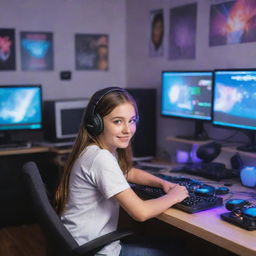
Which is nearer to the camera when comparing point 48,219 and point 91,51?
point 48,219

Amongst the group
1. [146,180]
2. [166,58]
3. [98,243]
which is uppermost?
[166,58]

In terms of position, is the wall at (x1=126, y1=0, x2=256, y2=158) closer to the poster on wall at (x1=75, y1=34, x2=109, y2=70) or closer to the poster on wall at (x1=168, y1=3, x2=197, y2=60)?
the poster on wall at (x1=168, y1=3, x2=197, y2=60)

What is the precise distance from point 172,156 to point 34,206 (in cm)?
193

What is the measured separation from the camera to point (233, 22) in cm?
264

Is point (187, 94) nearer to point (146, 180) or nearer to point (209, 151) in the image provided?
point (209, 151)

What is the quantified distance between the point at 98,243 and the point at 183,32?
200 centimetres

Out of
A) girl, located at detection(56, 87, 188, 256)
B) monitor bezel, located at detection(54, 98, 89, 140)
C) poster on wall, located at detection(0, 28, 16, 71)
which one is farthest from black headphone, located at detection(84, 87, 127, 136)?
poster on wall, located at detection(0, 28, 16, 71)

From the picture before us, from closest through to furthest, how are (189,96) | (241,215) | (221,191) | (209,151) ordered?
(241,215)
(221,191)
(209,151)
(189,96)

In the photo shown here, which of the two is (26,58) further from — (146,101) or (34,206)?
(34,206)

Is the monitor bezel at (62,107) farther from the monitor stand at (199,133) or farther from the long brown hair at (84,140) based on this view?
the long brown hair at (84,140)

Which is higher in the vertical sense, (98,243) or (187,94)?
(187,94)

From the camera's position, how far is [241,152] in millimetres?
2365

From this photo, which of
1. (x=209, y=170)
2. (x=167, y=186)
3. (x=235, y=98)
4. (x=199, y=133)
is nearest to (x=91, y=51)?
(x=199, y=133)

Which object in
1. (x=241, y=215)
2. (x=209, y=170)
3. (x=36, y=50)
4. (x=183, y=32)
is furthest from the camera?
(x=36, y=50)
